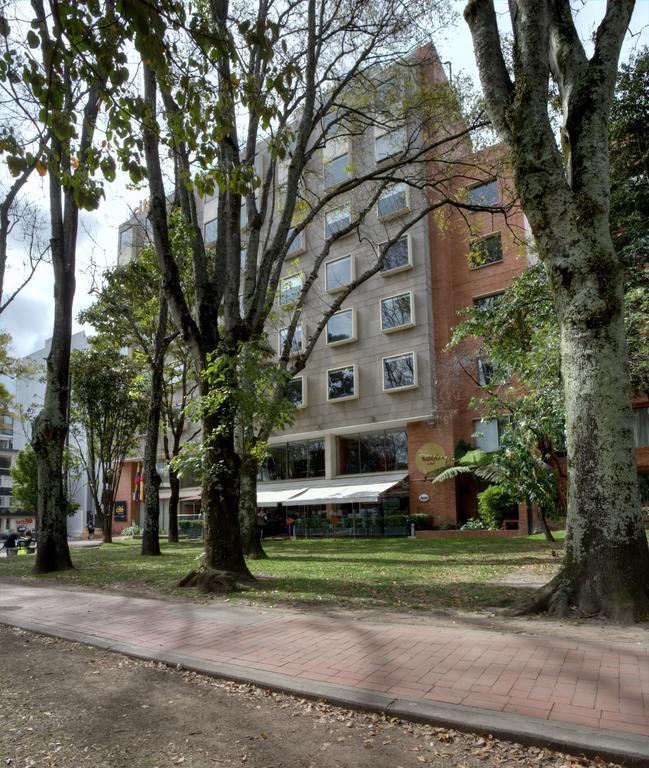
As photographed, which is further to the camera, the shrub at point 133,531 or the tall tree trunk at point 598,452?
the shrub at point 133,531

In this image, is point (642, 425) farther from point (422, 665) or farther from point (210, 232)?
point (210, 232)

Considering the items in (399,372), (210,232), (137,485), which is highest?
(210,232)

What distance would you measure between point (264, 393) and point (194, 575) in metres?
3.33

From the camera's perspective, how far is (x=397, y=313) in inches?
1227

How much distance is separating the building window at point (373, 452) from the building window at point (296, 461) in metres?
1.36

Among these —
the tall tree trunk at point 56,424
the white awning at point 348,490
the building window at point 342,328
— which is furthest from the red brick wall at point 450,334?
the tall tree trunk at point 56,424

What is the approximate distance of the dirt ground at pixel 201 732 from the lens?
11.6 feet

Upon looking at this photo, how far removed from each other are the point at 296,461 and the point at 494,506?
13316mm

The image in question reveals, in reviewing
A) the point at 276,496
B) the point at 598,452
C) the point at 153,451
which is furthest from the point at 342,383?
the point at 598,452

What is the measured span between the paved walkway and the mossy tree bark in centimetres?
130

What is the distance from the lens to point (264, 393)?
410 inches

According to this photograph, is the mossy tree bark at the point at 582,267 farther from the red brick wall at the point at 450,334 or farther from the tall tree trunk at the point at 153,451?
the red brick wall at the point at 450,334

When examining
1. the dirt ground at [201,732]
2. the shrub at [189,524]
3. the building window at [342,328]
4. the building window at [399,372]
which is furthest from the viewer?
the shrub at [189,524]

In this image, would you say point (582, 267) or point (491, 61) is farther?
point (491, 61)
